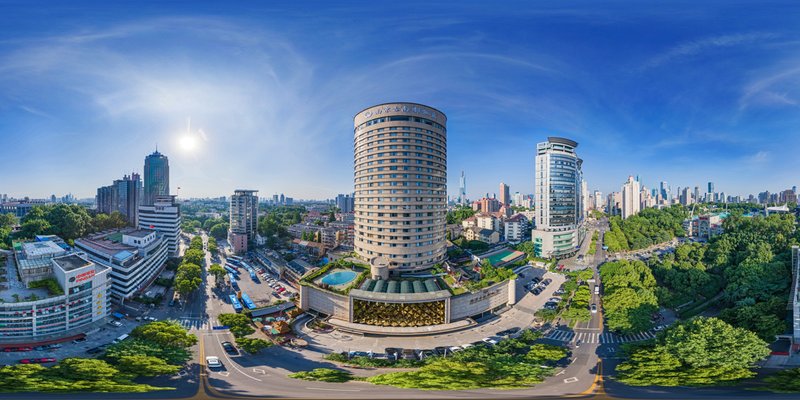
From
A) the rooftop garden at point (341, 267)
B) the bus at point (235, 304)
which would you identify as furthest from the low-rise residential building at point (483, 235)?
the bus at point (235, 304)

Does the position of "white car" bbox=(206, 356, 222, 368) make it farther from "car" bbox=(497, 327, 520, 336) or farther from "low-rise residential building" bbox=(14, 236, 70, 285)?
"low-rise residential building" bbox=(14, 236, 70, 285)

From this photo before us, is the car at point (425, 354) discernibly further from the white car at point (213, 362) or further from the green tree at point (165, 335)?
the green tree at point (165, 335)

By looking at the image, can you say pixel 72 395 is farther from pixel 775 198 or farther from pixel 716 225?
pixel 775 198

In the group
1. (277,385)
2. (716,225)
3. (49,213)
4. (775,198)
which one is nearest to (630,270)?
(277,385)

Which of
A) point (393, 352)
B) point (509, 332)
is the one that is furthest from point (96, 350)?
point (509, 332)

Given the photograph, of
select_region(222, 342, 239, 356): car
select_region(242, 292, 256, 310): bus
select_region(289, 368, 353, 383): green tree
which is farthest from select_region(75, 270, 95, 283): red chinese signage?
select_region(289, 368, 353, 383): green tree
